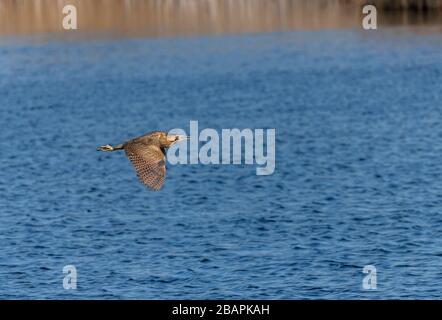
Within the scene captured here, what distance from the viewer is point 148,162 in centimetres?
2398

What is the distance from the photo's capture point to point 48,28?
9138 centimetres

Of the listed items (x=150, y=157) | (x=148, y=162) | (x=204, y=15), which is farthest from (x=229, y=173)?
(x=204, y=15)

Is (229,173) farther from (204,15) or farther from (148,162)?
(204,15)

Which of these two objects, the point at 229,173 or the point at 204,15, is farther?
the point at 204,15

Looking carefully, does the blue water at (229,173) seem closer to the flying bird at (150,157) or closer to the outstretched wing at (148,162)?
the flying bird at (150,157)

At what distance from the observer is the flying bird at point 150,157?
2341 centimetres

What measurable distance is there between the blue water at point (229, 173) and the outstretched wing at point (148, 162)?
10.3 metres

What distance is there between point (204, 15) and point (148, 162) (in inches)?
3152

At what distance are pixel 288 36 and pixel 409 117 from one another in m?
27.6

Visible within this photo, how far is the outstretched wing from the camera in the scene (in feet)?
76.6

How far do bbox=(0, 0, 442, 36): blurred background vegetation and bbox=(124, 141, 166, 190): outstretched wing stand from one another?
64685 mm

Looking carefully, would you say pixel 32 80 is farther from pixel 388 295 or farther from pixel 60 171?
pixel 388 295

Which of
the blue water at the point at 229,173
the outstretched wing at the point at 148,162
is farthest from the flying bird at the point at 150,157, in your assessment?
the blue water at the point at 229,173
